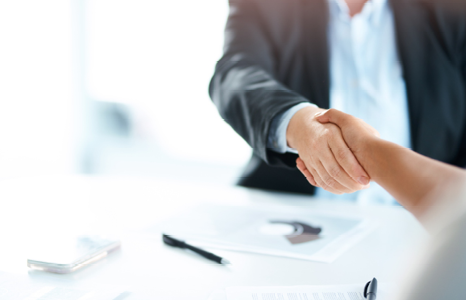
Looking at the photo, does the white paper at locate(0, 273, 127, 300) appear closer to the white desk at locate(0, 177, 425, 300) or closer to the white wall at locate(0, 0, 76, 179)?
the white desk at locate(0, 177, 425, 300)

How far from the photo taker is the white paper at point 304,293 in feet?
1.34

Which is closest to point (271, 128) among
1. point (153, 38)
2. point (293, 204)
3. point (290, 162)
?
point (290, 162)

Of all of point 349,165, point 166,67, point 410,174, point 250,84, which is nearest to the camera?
point 410,174

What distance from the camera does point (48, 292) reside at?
0.42m

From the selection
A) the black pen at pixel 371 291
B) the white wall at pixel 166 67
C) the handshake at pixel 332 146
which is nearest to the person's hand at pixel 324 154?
the handshake at pixel 332 146

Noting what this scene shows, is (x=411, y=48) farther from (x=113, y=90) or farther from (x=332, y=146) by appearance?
(x=113, y=90)

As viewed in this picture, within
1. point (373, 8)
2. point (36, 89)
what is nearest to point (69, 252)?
point (373, 8)

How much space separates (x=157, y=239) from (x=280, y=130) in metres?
0.27

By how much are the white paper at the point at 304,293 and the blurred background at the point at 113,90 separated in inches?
18.9

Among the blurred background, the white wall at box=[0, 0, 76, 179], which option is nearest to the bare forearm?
the blurred background

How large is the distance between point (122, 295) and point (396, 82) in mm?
687

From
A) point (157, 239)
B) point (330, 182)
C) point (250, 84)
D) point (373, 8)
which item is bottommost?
point (157, 239)

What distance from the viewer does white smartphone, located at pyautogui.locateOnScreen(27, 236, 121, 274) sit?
1.56 ft

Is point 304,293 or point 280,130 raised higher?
point 280,130
